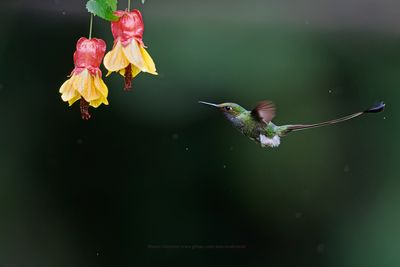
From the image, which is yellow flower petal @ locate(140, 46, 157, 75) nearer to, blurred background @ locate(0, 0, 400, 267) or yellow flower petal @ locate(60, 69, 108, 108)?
yellow flower petal @ locate(60, 69, 108, 108)

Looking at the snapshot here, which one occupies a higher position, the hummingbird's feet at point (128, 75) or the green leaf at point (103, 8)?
the green leaf at point (103, 8)

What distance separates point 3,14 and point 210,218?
1449mm

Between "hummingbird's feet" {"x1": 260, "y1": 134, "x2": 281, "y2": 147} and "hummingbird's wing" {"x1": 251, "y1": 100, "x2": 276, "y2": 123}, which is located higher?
"hummingbird's wing" {"x1": 251, "y1": 100, "x2": 276, "y2": 123}

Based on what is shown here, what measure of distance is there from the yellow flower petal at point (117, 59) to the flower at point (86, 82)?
39mm

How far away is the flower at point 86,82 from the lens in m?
1.17

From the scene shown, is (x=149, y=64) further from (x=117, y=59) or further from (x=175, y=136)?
(x=175, y=136)

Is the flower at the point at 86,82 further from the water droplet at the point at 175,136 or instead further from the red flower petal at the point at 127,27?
the water droplet at the point at 175,136

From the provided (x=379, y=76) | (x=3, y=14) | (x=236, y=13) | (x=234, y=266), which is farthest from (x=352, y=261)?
(x=3, y=14)

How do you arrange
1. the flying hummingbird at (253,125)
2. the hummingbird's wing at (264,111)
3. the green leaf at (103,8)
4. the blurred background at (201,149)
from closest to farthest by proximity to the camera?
1. the green leaf at (103,8)
2. the hummingbird's wing at (264,111)
3. the flying hummingbird at (253,125)
4. the blurred background at (201,149)

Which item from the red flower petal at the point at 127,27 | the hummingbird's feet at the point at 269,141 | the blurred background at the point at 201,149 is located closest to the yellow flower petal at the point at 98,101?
the red flower petal at the point at 127,27

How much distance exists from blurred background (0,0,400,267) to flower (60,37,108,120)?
2.38 m

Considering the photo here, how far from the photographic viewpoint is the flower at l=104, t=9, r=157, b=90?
1184 millimetres

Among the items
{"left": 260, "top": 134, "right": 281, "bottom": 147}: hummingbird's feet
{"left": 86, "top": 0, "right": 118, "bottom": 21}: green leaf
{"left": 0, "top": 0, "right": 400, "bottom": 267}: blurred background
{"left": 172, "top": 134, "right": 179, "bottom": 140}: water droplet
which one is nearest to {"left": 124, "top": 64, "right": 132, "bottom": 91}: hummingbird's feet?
{"left": 86, "top": 0, "right": 118, "bottom": 21}: green leaf

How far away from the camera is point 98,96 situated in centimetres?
117
